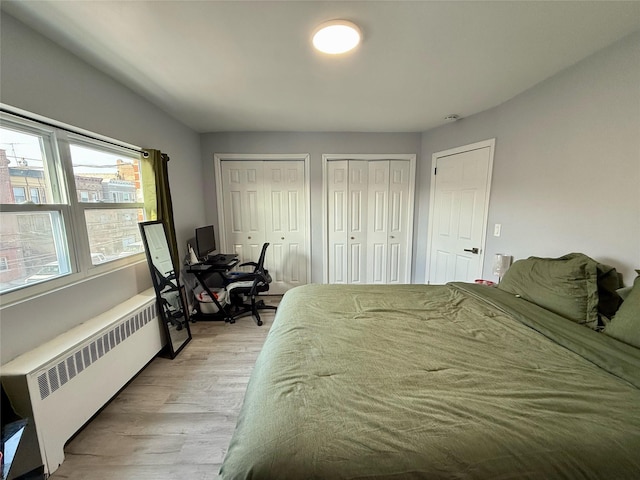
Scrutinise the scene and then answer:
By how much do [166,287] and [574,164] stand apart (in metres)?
A: 3.52

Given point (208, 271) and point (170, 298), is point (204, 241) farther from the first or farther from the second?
point (170, 298)

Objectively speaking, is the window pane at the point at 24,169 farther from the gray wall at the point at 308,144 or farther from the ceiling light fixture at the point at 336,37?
the gray wall at the point at 308,144

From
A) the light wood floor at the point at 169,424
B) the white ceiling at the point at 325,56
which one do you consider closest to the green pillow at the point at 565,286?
the white ceiling at the point at 325,56

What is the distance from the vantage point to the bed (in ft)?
2.26

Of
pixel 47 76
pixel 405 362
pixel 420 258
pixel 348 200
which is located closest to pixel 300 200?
pixel 348 200

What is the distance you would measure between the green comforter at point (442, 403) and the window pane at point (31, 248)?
1.45 metres

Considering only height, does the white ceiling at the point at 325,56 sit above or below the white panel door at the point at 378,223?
above

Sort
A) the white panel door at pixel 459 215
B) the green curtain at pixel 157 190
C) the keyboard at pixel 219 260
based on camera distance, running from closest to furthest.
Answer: the green curtain at pixel 157 190 → the white panel door at pixel 459 215 → the keyboard at pixel 219 260

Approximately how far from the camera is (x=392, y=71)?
6.01 feet

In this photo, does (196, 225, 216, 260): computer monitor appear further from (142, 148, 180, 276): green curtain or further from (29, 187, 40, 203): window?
(29, 187, 40, 203): window

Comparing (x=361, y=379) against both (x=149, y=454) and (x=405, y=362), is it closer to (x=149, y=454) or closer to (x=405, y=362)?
(x=405, y=362)

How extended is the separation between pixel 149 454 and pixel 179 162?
2.75 m

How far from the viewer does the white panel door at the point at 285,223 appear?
3549mm

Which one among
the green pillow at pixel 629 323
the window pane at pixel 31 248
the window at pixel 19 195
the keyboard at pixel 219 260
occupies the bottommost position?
the keyboard at pixel 219 260
